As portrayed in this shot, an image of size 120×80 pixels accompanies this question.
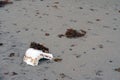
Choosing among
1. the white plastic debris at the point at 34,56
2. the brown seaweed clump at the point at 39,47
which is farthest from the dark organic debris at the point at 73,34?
the white plastic debris at the point at 34,56

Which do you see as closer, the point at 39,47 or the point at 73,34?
the point at 39,47

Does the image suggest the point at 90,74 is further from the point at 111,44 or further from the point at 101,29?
the point at 101,29

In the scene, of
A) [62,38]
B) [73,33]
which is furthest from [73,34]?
[62,38]

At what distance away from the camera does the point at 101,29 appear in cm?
536

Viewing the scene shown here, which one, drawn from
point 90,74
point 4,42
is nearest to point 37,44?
point 4,42

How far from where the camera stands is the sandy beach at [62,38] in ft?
13.6

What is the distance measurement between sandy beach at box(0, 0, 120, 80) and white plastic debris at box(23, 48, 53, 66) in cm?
7

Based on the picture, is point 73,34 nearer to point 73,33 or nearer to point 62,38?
point 73,33

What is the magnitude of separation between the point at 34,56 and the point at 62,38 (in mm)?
845

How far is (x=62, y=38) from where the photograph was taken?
16.4 feet

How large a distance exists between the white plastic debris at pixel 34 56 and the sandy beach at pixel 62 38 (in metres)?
0.07

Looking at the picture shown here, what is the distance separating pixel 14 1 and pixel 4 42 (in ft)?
5.63

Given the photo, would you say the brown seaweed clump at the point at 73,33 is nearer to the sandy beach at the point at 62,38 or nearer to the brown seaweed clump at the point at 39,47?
the sandy beach at the point at 62,38

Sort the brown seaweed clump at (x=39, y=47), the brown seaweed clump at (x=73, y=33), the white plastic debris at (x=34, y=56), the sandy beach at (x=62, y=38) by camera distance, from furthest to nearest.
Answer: the brown seaweed clump at (x=73, y=33) → the brown seaweed clump at (x=39, y=47) → the white plastic debris at (x=34, y=56) → the sandy beach at (x=62, y=38)
